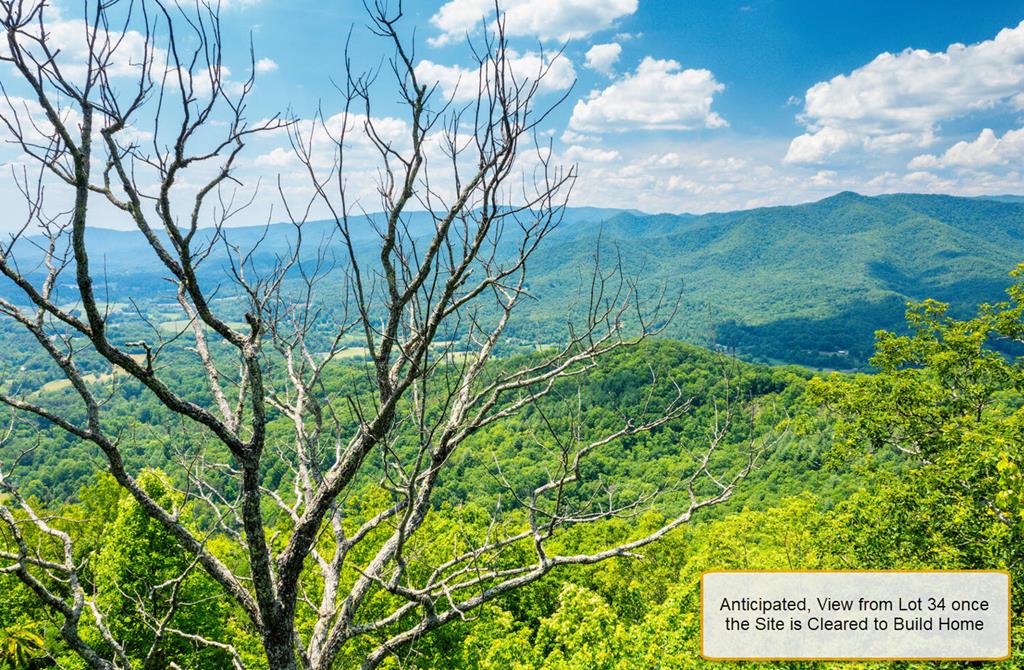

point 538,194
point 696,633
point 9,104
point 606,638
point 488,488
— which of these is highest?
point 9,104

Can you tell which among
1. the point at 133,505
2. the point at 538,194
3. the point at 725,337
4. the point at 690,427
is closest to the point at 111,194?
the point at 538,194

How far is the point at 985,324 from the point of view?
1230cm

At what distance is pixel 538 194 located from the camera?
11.0ft

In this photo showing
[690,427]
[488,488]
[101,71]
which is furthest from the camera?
[690,427]

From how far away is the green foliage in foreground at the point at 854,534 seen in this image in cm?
913

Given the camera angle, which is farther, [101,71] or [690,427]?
[690,427]

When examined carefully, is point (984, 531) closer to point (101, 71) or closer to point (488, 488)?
point (101, 71)

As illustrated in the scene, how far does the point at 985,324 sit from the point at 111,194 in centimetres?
1585

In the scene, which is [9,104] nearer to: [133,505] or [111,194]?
[111,194]

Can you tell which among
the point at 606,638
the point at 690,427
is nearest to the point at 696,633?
the point at 606,638

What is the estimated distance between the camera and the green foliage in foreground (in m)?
9.13

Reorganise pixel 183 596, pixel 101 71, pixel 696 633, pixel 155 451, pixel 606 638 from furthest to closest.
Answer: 1. pixel 155 451
2. pixel 183 596
3. pixel 606 638
4. pixel 696 633
5. pixel 101 71

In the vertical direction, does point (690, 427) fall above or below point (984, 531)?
below

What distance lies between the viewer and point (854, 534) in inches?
448
